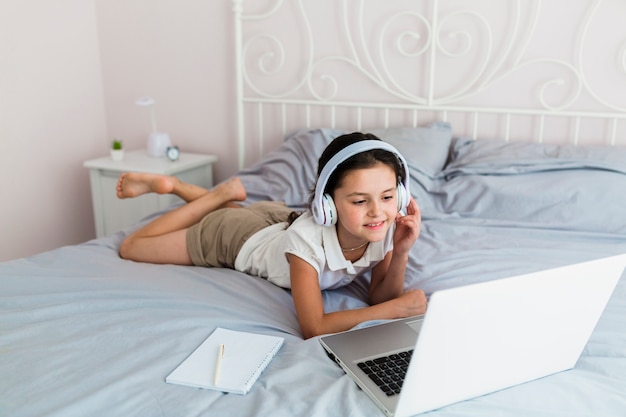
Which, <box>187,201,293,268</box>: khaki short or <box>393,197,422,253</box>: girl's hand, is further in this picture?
<box>187,201,293,268</box>: khaki short

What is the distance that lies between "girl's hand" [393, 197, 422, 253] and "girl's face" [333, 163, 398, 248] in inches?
2.3

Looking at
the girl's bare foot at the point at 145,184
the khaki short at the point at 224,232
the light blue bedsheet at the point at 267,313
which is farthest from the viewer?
the girl's bare foot at the point at 145,184

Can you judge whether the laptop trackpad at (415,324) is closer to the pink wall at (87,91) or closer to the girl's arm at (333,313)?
the girl's arm at (333,313)

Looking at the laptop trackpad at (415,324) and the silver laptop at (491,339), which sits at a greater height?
the silver laptop at (491,339)

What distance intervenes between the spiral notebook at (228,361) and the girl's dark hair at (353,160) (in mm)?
357

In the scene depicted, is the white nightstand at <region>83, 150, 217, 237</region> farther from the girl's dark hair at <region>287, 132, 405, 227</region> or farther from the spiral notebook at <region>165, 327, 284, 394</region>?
the spiral notebook at <region>165, 327, 284, 394</region>

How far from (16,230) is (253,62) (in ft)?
4.38

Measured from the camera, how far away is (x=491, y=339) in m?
0.77

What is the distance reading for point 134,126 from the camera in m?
2.93

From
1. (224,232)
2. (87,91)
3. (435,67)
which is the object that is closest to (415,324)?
(224,232)

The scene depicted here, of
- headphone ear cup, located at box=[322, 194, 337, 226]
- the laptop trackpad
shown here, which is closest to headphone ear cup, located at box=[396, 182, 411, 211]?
headphone ear cup, located at box=[322, 194, 337, 226]

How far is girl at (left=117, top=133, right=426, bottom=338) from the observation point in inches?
46.4

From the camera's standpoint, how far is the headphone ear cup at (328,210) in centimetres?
119

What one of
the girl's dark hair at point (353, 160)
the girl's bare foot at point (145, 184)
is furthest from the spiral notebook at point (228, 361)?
the girl's bare foot at point (145, 184)
